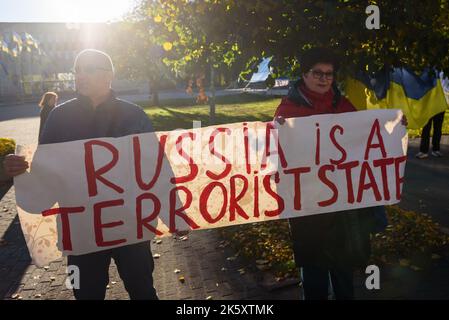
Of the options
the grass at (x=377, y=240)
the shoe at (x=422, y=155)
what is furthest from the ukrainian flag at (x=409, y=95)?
the grass at (x=377, y=240)

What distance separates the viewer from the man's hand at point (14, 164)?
304cm

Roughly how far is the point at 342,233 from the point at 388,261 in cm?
190

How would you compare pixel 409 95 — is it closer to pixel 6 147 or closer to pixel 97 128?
pixel 97 128

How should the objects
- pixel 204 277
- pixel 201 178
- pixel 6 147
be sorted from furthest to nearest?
pixel 6 147 → pixel 204 277 → pixel 201 178

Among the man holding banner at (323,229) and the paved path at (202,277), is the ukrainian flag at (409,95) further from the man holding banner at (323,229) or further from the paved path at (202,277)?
the man holding banner at (323,229)

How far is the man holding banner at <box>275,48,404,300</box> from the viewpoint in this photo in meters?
3.19

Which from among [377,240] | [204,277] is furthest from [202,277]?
[377,240]

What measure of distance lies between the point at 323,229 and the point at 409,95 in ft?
20.4

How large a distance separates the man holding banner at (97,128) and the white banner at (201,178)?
0.22ft

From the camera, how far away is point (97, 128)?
124 inches

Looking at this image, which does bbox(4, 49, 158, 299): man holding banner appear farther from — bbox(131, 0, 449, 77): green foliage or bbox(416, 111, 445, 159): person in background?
bbox(416, 111, 445, 159): person in background

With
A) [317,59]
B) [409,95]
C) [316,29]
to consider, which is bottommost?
[409,95]
